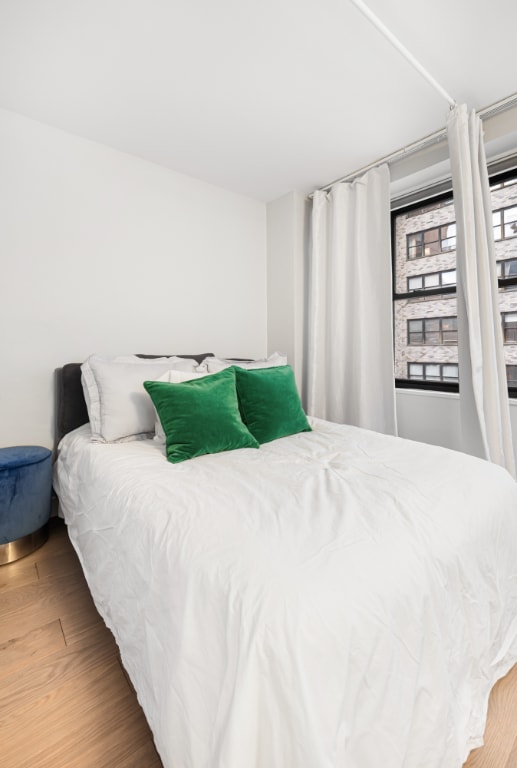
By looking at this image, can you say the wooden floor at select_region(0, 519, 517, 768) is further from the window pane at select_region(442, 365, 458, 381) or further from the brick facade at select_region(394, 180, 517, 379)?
the brick facade at select_region(394, 180, 517, 379)

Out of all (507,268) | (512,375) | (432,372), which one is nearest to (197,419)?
(432,372)

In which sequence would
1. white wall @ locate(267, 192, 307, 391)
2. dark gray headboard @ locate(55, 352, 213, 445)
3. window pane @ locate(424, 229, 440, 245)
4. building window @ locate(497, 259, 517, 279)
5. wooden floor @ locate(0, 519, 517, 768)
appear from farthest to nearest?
white wall @ locate(267, 192, 307, 391), window pane @ locate(424, 229, 440, 245), building window @ locate(497, 259, 517, 279), dark gray headboard @ locate(55, 352, 213, 445), wooden floor @ locate(0, 519, 517, 768)

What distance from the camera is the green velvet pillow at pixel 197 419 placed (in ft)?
5.38

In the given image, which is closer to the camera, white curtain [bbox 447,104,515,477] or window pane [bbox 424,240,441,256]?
white curtain [bbox 447,104,515,477]

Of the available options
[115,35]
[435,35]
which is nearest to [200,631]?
[115,35]

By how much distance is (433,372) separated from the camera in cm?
298

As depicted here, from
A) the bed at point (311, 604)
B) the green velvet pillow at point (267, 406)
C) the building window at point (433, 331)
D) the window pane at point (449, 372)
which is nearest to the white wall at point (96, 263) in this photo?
the green velvet pillow at point (267, 406)

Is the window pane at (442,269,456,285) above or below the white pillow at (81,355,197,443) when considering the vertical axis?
above

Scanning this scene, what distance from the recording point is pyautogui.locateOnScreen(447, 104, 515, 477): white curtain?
2.12 metres

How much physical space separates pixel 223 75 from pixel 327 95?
0.59m

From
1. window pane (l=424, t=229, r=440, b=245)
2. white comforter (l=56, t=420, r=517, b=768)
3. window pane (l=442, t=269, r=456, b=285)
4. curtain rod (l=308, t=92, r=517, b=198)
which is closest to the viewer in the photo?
white comforter (l=56, t=420, r=517, b=768)

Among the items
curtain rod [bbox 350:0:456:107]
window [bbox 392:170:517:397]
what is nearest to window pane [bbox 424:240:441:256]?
window [bbox 392:170:517:397]

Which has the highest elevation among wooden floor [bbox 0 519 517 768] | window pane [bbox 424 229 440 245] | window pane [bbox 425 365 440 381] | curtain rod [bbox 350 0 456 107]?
curtain rod [bbox 350 0 456 107]

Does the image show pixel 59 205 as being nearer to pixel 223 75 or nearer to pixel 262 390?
pixel 223 75
